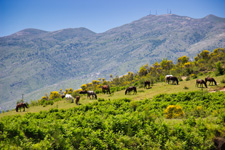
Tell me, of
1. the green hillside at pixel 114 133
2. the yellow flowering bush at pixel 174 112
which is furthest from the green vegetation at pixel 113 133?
the yellow flowering bush at pixel 174 112

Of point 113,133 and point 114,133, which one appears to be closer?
point 113,133

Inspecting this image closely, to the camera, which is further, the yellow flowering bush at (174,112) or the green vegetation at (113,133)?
the yellow flowering bush at (174,112)

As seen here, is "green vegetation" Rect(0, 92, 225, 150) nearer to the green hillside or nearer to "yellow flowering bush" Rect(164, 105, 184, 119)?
the green hillside

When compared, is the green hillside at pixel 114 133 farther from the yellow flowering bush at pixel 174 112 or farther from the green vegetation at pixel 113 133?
the yellow flowering bush at pixel 174 112

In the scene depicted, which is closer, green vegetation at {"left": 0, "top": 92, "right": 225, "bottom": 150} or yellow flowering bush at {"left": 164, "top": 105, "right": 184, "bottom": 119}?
green vegetation at {"left": 0, "top": 92, "right": 225, "bottom": 150}

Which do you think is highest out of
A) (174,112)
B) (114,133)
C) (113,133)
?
(174,112)

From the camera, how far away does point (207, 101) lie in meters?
20.4

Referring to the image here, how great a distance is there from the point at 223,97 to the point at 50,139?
18025mm

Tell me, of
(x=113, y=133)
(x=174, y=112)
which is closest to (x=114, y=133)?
(x=113, y=133)

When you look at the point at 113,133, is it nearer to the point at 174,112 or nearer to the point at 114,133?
the point at 114,133

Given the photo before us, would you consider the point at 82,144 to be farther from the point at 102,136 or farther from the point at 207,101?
the point at 207,101

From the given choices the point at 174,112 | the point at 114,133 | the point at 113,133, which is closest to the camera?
the point at 113,133

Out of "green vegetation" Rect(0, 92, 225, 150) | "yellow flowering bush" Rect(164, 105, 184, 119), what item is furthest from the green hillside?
"yellow flowering bush" Rect(164, 105, 184, 119)

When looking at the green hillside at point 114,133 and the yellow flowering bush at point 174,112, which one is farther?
the yellow flowering bush at point 174,112
